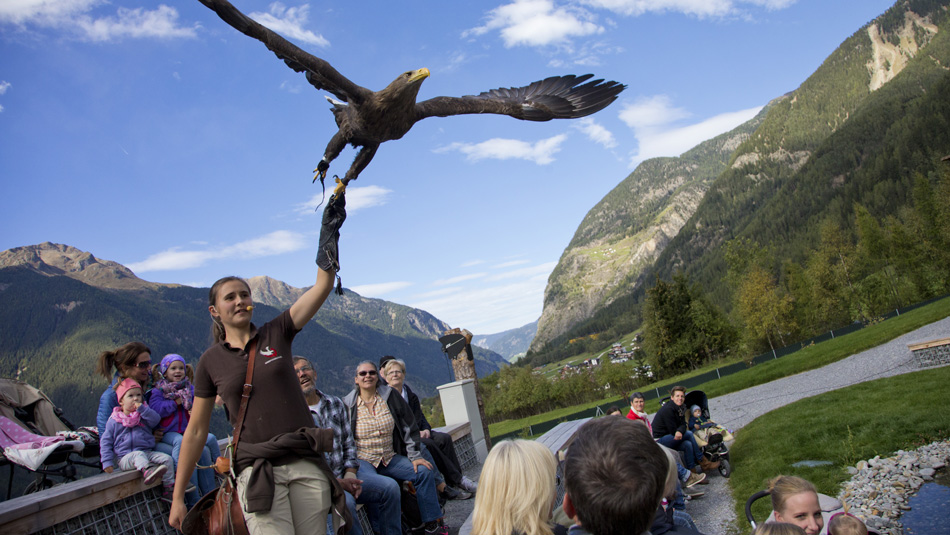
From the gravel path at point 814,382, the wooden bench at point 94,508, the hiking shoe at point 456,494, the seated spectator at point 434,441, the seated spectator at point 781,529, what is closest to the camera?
the seated spectator at point 781,529

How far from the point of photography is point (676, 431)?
6836 millimetres

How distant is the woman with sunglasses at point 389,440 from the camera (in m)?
4.65

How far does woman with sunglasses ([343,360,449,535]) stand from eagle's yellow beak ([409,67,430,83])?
2.65 meters

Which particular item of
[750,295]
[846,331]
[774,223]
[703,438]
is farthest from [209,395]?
[774,223]

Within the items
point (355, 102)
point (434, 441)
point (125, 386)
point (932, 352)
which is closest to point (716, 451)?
point (434, 441)

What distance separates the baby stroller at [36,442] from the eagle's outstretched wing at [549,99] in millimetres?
5278

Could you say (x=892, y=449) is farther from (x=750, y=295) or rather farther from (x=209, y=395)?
(x=750, y=295)

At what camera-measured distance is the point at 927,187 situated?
1389 inches

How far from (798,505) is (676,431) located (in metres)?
3.78

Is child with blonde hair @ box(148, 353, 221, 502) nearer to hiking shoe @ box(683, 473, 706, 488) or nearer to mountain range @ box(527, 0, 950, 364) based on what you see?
hiking shoe @ box(683, 473, 706, 488)

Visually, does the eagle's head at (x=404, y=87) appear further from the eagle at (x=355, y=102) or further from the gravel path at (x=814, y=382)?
the gravel path at (x=814, y=382)

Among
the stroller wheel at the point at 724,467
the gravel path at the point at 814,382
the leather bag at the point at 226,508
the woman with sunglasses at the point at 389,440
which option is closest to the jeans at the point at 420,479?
the woman with sunglasses at the point at 389,440

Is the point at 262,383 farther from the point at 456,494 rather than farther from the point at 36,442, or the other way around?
the point at 456,494

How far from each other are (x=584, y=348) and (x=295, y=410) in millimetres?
172689
